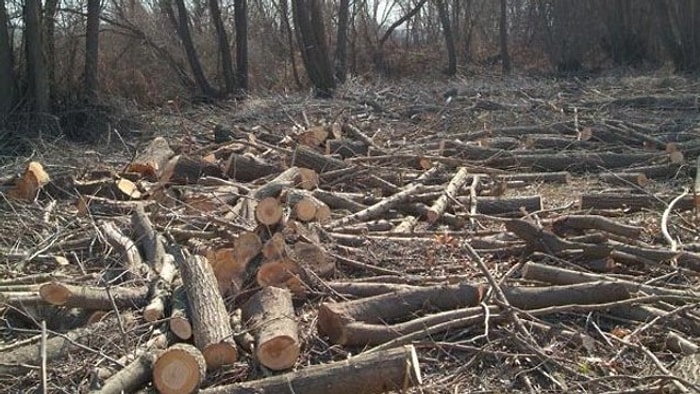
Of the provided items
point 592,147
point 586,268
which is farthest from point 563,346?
point 592,147

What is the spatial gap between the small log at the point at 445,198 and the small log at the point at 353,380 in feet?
8.93

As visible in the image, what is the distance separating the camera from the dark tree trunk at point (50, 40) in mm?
11820

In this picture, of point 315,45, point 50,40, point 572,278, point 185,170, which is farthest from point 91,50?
point 572,278

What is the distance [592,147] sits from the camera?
897cm

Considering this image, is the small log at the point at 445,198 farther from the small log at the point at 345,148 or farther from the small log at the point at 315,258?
the small log at the point at 345,148

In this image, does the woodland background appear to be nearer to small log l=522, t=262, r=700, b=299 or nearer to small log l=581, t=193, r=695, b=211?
small log l=581, t=193, r=695, b=211

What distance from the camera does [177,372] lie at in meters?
3.39

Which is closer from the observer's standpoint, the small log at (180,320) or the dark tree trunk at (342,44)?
the small log at (180,320)

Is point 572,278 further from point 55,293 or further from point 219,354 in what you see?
point 55,293

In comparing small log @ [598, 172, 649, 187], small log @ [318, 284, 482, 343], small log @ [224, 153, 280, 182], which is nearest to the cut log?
small log @ [224, 153, 280, 182]

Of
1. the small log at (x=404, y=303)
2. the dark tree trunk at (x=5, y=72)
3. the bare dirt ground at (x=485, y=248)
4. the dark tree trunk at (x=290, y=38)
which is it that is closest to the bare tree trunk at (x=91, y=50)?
the dark tree trunk at (x=5, y=72)

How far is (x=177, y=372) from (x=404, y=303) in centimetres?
143

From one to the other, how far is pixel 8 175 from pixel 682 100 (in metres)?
10.3

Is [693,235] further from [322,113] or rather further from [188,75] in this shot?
[188,75]
